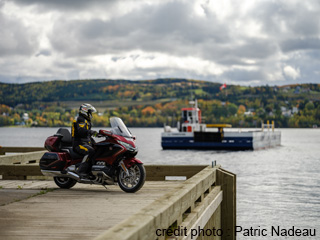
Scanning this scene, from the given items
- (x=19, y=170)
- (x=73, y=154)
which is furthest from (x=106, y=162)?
(x=19, y=170)

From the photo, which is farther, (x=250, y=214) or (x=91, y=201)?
(x=250, y=214)

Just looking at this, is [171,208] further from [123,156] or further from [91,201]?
[123,156]

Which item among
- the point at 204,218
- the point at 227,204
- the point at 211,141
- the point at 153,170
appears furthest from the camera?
the point at 211,141

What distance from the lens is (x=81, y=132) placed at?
9617 mm

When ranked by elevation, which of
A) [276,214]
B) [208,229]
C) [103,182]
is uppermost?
[103,182]

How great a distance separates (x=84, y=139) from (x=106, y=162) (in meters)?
0.64

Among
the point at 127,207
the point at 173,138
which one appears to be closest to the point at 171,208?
the point at 127,207

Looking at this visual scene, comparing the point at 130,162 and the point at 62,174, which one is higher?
the point at 130,162

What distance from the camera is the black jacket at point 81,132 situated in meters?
9.61

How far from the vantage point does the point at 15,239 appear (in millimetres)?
5375

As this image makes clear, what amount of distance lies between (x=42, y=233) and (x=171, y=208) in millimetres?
1421

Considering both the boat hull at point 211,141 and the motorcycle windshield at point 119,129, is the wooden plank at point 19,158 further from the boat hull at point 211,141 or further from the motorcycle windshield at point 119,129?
the boat hull at point 211,141

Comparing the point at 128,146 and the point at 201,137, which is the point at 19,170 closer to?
the point at 128,146

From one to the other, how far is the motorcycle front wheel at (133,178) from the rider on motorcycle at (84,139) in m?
0.64
